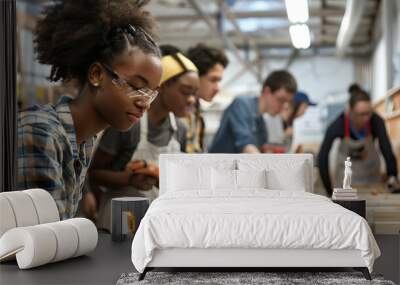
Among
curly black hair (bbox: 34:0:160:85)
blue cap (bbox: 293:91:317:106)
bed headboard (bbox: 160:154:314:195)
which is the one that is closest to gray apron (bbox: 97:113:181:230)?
bed headboard (bbox: 160:154:314:195)

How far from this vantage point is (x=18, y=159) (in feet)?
18.5

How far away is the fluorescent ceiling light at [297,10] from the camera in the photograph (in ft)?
21.0

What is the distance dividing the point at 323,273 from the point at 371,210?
208cm

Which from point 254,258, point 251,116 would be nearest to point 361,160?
point 251,116

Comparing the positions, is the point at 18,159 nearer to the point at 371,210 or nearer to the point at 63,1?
the point at 63,1

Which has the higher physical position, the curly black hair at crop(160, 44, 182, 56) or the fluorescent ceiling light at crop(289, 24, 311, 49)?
the fluorescent ceiling light at crop(289, 24, 311, 49)

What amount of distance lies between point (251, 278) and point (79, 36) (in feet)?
8.72

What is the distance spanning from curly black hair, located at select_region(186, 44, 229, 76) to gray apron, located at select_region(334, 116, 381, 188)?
1449 mm

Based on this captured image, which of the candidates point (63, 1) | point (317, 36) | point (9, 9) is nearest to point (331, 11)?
point (317, 36)

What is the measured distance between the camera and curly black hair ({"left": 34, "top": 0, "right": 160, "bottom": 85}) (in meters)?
5.59

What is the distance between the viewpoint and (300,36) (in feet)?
21.2

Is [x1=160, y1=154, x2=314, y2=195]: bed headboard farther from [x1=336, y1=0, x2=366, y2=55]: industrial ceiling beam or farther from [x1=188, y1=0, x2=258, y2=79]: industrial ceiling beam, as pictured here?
[x1=336, y1=0, x2=366, y2=55]: industrial ceiling beam

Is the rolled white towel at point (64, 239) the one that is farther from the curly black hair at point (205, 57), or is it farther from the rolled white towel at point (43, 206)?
the curly black hair at point (205, 57)

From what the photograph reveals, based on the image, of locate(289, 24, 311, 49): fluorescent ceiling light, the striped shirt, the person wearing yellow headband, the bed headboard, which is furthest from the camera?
locate(289, 24, 311, 49): fluorescent ceiling light
